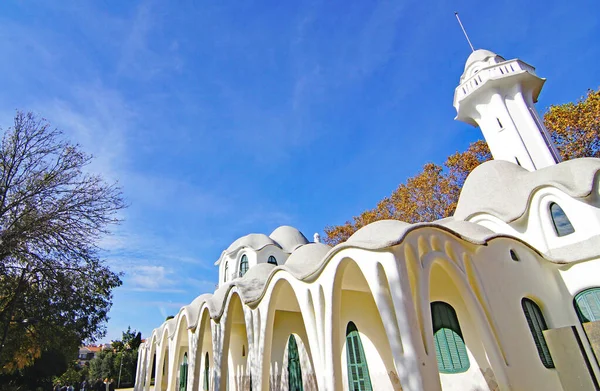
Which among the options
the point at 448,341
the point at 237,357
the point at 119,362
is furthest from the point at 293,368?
the point at 119,362

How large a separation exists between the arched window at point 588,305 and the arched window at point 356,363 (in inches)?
231

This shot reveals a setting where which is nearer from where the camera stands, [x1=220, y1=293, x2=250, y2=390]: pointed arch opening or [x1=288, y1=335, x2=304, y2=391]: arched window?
[x1=288, y1=335, x2=304, y2=391]: arched window

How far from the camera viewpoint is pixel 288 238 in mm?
21516

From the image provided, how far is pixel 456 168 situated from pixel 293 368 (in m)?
15.4

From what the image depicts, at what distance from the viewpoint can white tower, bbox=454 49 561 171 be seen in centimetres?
1442

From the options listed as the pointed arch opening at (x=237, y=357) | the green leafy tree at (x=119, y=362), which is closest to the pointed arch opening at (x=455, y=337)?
the pointed arch opening at (x=237, y=357)

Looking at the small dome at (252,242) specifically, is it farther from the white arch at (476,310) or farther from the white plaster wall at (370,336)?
the white arch at (476,310)

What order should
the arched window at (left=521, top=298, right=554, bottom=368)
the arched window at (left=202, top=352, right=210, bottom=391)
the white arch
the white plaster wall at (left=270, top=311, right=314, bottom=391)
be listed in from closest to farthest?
the white arch
the arched window at (left=521, top=298, right=554, bottom=368)
the white plaster wall at (left=270, top=311, right=314, bottom=391)
the arched window at (left=202, top=352, right=210, bottom=391)

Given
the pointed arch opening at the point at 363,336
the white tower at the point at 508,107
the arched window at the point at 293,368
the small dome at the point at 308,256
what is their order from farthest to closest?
1. the white tower at the point at 508,107
2. the small dome at the point at 308,256
3. the arched window at the point at 293,368
4. the pointed arch opening at the point at 363,336

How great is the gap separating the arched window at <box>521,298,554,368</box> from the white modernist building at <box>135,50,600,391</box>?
0.03 metres

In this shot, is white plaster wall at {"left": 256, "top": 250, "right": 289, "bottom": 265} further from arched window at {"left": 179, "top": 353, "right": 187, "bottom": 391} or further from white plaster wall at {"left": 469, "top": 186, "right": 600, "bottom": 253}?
white plaster wall at {"left": 469, "top": 186, "right": 600, "bottom": 253}

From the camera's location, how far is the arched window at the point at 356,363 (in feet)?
32.1

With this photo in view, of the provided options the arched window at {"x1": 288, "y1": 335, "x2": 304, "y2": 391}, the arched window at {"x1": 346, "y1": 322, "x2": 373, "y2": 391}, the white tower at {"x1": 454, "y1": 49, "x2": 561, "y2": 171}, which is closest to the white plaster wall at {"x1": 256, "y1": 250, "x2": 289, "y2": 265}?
the arched window at {"x1": 288, "y1": 335, "x2": 304, "y2": 391}

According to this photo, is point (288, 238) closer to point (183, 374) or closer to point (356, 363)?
point (183, 374)
